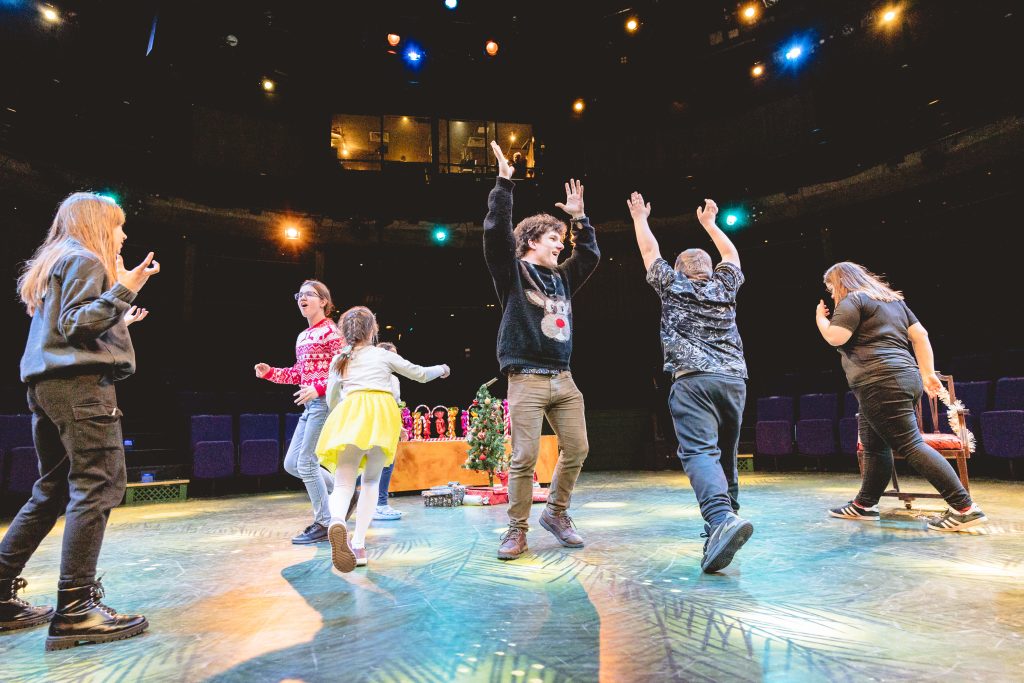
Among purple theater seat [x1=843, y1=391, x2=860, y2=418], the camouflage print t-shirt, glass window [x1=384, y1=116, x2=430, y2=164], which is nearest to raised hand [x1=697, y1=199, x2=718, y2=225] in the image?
the camouflage print t-shirt

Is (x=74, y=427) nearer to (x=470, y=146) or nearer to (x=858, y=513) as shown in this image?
(x=858, y=513)

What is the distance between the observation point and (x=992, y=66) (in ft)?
27.5

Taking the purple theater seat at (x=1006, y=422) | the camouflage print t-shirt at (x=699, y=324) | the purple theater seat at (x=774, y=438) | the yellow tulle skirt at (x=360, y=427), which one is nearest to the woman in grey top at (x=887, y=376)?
the camouflage print t-shirt at (x=699, y=324)

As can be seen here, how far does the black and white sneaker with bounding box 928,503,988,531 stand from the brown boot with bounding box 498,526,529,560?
239 cm

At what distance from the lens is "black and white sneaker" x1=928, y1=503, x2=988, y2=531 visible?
308 cm

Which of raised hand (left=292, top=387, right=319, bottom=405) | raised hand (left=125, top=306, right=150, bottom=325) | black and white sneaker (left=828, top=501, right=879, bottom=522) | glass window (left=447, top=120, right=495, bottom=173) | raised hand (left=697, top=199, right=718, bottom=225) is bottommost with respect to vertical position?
black and white sneaker (left=828, top=501, right=879, bottom=522)

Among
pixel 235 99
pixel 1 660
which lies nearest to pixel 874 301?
pixel 1 660

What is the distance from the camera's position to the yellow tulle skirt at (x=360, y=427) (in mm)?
2822

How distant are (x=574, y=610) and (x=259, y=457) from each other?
715 cm

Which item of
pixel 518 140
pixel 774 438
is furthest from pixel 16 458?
pixel 518 140

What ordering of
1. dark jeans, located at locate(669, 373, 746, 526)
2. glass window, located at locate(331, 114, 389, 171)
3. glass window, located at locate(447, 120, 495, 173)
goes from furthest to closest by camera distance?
glass window, located at locate(447, 120, 495, 173) → glass window, located at locate(331, 114, 389, 171) → dark jeans, located at locate(669, 373, 746, 526)

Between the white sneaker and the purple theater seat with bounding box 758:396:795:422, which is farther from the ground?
the purple theater seat with bounding box 758:396:795:422

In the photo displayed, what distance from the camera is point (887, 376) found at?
3115 mm

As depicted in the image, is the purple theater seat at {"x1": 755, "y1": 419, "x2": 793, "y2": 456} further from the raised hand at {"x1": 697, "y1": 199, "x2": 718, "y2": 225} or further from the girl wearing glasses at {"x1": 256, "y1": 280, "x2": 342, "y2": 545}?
the girl wearing glasses at {"x1": 256, "y1": 280, "x2": 342, "y2": 545}
